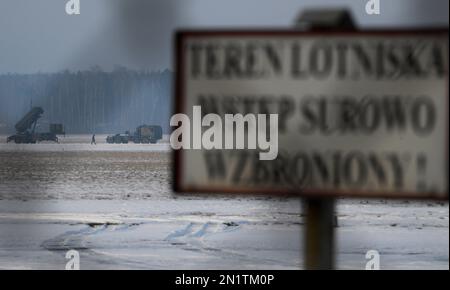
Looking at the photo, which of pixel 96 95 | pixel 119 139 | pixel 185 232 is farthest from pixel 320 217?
pixel 119 139

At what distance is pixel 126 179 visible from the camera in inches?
598

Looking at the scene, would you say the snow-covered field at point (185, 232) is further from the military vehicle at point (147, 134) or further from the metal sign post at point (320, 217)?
the military vehicle at point (147, 134)

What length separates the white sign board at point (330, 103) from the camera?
131 centimetres

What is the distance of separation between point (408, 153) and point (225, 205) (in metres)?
9.95

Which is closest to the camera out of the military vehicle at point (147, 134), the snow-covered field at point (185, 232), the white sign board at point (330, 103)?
the white sign board at point (330, 103)

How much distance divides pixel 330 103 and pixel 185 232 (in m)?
7.11

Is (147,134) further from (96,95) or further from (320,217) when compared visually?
(320,217)

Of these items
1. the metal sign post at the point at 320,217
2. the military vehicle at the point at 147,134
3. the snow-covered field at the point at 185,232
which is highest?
the metal sign post at the point at 320,217

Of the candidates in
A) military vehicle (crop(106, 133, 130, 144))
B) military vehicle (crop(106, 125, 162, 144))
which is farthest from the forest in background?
military vehicle (crop(106, 133, 130, 144))

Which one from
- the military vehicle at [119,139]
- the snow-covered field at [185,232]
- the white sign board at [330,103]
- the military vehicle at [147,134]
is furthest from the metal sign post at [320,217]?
the military vehicle at [119,139]

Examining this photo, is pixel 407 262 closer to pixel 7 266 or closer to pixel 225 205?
pixel 7 266

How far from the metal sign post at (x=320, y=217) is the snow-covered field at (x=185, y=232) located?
2.67 meters

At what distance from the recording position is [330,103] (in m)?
1.30

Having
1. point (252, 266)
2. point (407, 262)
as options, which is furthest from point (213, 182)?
point (407, 262)
